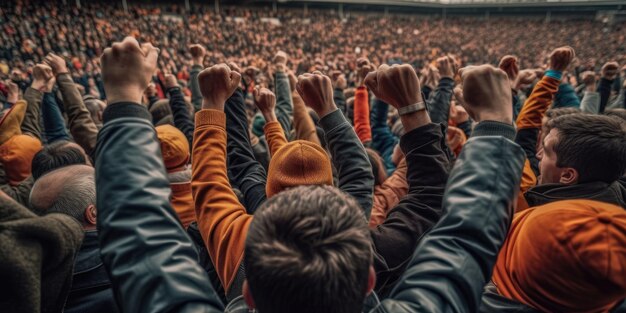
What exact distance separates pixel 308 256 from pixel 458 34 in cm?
3120

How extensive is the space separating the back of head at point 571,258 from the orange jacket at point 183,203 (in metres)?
1.52

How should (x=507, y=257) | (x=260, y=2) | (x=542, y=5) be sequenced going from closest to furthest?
(x=507, y=257)
(x=260, y=2)
(x=542, y=5)

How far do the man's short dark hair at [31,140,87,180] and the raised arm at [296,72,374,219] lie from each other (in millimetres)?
1473

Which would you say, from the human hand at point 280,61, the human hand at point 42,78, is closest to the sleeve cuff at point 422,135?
the human hand at point 280,61

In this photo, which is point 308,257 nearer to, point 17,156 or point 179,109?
point 179,109

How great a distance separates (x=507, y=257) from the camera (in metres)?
1.10

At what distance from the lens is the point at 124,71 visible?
0.86 metres

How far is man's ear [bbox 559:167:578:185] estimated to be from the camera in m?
1.38

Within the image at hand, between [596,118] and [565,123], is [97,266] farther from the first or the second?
[596,118]

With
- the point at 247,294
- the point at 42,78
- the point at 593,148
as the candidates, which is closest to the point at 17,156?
the point at 42,78

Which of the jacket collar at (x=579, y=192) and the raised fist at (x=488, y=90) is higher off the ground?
the raised fist at (x=488, y=90)

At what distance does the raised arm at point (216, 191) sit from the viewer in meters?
1.12

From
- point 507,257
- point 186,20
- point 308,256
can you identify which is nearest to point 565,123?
point 507,257

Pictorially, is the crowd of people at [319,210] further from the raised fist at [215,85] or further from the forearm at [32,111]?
the forearm at [32,111]
